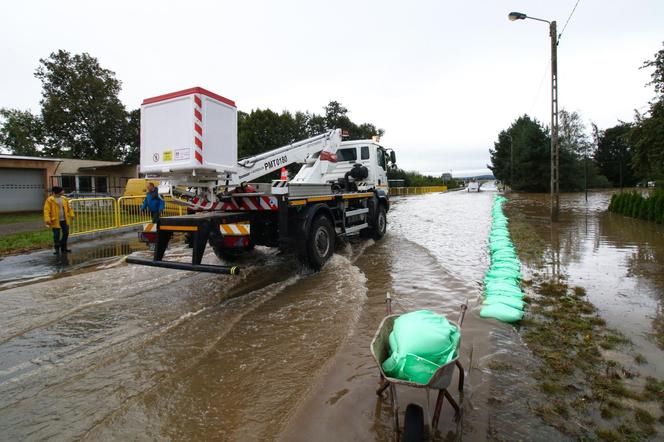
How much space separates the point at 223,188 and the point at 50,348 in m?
3.19

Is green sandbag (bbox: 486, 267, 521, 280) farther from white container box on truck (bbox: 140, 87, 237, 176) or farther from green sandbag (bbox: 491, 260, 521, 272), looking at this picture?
white container box on truck (bbox: 140, 87, 237, 176)

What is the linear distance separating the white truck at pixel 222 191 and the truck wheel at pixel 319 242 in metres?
0.02

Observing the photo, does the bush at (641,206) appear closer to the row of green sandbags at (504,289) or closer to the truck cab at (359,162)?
the row of green sandbags at (504,289)

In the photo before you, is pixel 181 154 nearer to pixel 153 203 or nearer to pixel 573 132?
pixel 153 203

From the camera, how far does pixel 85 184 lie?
28188 millimetres

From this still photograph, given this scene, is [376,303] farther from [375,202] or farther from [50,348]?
[375,202]

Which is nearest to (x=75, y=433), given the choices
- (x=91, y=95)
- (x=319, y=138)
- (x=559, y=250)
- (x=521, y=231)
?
(x=319, y=138)

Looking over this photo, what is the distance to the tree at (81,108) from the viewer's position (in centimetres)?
3809

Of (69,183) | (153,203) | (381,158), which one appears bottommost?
(153,203)

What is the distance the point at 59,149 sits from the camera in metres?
40.1

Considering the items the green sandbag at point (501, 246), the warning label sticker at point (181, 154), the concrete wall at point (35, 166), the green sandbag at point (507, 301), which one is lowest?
the green sandbag at point (507, 301)

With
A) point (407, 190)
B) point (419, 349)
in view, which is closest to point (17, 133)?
point (407, 190)

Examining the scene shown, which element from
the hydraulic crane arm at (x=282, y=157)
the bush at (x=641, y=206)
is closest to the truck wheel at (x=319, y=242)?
the hydraulic crane arm at (x=282, y=157)

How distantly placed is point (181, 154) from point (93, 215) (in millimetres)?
8679
